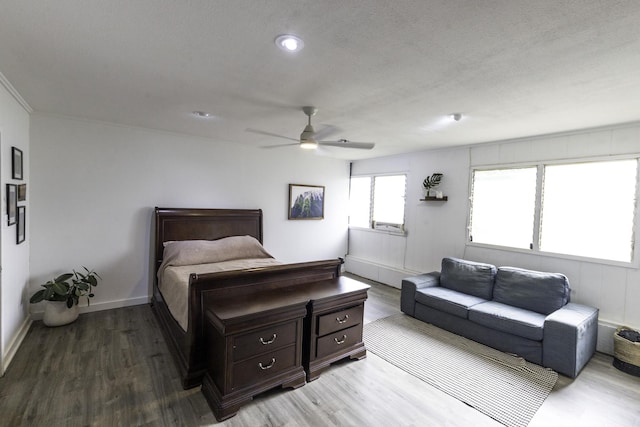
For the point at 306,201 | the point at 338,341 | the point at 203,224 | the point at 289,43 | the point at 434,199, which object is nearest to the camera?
the point at 289,43

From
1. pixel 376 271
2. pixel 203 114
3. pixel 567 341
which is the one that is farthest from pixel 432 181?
pixel 203 114

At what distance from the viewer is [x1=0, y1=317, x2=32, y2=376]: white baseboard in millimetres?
2575

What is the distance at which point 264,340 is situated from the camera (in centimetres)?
234

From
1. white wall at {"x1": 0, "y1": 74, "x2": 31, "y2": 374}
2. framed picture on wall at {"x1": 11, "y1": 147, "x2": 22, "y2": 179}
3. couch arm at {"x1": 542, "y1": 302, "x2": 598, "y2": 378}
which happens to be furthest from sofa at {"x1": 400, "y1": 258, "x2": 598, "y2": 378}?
framed picture on wall at {"x1": 11, "y1": 147, "x2": 22, "y2": 179}

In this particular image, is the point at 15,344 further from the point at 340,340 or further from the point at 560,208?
the point at 560,208

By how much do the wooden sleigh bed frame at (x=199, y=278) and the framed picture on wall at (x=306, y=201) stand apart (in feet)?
4.12

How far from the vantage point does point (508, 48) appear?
176 centimetres

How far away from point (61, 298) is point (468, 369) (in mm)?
4484

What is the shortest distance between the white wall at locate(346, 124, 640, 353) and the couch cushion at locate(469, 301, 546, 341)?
2.58 ft

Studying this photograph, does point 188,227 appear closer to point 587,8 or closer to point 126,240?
point 126,240

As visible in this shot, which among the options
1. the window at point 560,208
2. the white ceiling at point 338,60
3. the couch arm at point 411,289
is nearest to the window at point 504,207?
the window at point 560,208

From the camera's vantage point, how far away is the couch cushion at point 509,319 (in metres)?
2.99

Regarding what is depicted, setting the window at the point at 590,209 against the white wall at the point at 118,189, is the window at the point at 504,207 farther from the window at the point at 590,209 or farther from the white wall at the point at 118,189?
the white wall at the point at 118,189

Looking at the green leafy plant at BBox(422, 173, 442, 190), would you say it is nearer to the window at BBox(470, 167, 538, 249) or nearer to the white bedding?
the window at BBox(470, 167, 538, 249)
